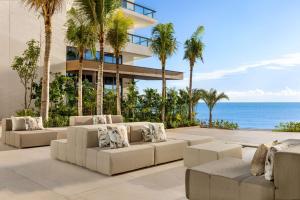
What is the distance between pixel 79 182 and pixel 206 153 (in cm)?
249

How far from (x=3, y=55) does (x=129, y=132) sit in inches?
421

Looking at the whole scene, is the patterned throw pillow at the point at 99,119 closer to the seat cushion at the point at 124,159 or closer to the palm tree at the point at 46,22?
the palm tree at the point at 46,22

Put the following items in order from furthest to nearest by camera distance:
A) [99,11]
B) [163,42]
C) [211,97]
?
[211,97] → [163,42] → [99,11]

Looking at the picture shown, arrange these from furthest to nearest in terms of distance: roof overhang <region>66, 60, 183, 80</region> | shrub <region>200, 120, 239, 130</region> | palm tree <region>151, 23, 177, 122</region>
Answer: roof overhang <region>66, 60, 183, 80</region> < shrub <region>200, 120, 239, 130</region> < palm tree <region>151, 23, 177, 122</region>

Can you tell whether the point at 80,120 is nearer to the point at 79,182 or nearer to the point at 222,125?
the point at 79,182

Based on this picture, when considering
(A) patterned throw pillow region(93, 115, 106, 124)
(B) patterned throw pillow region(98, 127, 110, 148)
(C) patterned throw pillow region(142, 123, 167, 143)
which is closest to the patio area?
(B) patterned throw pillow region(98, 127, 110, 148)

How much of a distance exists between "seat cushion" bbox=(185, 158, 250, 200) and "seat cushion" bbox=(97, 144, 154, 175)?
5.65 ft

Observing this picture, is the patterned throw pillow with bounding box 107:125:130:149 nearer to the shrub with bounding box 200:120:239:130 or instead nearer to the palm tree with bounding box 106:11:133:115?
the palm tree with bounding box 106:11:133:115

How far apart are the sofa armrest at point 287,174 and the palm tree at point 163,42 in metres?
11.0

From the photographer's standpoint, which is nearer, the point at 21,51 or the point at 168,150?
the point at 168,150

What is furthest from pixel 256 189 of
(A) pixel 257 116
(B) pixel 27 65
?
(A) pixel 257 116

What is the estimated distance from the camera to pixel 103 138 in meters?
5.70

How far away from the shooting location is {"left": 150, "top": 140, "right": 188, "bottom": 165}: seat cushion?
19.6 feet

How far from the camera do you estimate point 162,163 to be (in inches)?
239
